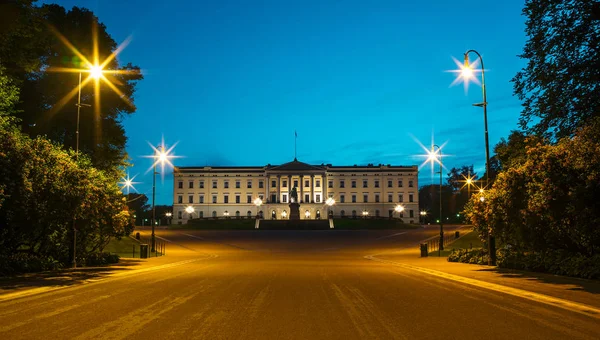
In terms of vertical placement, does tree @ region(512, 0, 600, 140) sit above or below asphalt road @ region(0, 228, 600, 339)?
above

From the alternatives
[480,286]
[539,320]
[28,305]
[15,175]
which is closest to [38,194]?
[15,175]

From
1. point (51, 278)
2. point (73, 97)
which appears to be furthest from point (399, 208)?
point (51, 278)

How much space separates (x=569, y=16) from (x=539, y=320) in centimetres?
1793

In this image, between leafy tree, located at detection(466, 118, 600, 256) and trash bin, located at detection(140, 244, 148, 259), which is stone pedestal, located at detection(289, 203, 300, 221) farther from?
leafy tree, located at detection(466, 118, 600, 256)

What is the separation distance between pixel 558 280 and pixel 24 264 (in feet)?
59.7

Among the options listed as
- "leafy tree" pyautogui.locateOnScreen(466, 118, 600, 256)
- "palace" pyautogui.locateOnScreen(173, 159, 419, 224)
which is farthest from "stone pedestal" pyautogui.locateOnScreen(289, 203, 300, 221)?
"leafy tree" pyautogui.locateOnScreen(466, 118, 600, 256)

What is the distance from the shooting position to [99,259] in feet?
82.5

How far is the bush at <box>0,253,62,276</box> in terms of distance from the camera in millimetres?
17547

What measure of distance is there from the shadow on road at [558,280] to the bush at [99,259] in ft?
59.0

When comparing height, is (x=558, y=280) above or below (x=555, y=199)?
below

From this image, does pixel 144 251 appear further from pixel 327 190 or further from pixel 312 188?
pixel 327 190

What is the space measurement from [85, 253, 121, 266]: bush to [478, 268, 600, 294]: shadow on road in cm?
1798

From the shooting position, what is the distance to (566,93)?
A: 22531 mm

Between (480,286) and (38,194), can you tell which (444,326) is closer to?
(480,286)
